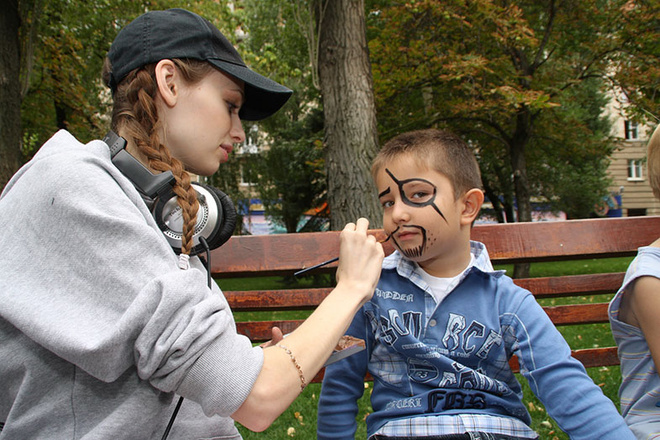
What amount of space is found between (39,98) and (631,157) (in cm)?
3876

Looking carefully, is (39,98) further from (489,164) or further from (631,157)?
(631,157)

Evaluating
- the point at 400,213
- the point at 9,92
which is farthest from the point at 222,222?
the point at 9,92

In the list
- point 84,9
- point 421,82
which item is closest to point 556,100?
point 421,82

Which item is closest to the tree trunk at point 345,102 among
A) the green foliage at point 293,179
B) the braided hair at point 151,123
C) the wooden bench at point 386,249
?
the wooden bench at point 386,249

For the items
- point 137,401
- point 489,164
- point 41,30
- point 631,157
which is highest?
point 41,30

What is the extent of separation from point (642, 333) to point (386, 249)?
1179 mm

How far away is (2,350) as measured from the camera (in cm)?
132

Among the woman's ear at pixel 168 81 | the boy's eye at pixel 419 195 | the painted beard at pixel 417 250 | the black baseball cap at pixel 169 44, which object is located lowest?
the painted beard at pixel 417 250

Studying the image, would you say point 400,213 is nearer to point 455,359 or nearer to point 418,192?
point 418,192

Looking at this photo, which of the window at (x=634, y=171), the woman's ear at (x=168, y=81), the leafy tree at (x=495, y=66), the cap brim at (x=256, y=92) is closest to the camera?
the woman's ear at (x=168, y=81)

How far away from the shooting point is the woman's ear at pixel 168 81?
157 cm

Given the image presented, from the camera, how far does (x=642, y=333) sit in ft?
6.76

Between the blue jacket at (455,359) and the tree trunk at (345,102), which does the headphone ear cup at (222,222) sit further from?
the tree trunk at (345,102)

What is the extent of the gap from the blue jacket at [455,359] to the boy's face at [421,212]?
0.41ft
